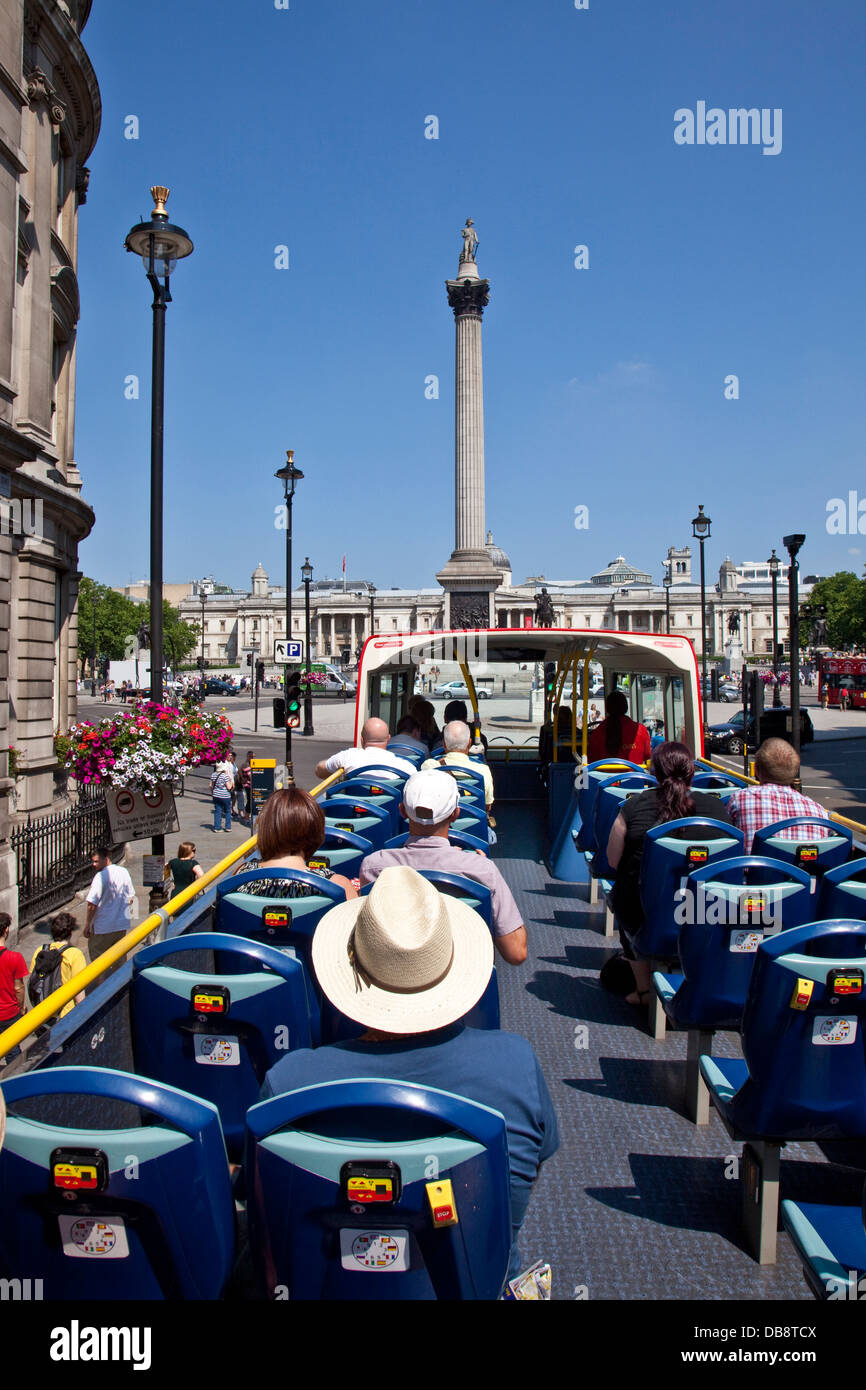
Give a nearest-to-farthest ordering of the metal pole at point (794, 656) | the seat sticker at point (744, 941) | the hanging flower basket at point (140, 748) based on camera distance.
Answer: the seat sticker at point (744, 941) < the hanging flower basket at point (140, 748) < the metal pole at point (794, 656)

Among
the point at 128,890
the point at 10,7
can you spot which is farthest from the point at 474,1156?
the point at 10,7

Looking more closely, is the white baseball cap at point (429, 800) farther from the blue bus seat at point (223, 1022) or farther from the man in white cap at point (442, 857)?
the blue bus seat at point (223, 1022)

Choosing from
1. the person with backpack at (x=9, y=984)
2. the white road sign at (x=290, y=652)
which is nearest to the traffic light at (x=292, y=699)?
the white road sign at (x=290, y=652)

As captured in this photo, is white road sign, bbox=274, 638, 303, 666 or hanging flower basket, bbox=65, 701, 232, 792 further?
white road sign, bbox=274, 638, 303, 666

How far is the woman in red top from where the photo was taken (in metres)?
11.4

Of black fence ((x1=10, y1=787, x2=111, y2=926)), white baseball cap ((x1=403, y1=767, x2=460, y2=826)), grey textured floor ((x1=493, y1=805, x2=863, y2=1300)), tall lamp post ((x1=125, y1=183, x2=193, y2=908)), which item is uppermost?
tall lamp post ((x1=125, y1=183, x2=193, y2=908))

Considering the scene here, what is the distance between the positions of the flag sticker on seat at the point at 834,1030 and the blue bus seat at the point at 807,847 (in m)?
2.35

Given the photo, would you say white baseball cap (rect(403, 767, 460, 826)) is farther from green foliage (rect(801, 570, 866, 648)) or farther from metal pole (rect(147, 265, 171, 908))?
green foliage (rect(801, 570, 866, 648))

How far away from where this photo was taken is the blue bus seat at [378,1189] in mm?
2102

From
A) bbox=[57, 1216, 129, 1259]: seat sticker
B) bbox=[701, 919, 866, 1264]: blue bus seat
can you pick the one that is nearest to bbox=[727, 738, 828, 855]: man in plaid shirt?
bbox=[701, 919, 866, 1264]: blue bus seat

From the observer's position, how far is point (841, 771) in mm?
34781

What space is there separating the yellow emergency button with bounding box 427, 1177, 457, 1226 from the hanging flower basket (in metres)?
8.28

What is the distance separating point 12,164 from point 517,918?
47.5ft
